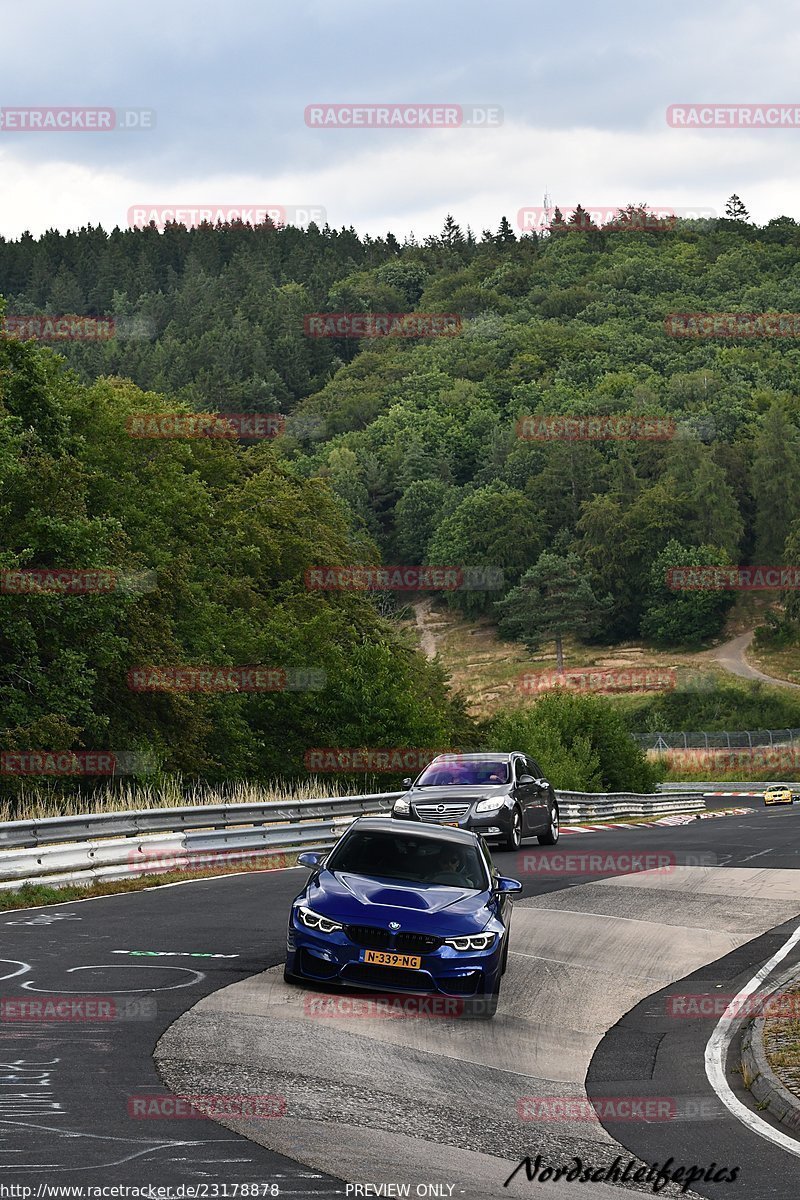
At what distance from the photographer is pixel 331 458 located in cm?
18025

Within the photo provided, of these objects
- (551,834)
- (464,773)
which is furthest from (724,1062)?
(551,834)

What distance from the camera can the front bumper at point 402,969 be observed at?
1117cm

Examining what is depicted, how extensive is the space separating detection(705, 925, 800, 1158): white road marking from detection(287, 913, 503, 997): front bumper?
1709 millimetres

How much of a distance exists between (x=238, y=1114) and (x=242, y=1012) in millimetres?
2843

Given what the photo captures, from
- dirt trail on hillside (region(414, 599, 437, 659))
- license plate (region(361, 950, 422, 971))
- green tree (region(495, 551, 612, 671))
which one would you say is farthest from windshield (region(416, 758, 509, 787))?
dirt trail on hillside (region(414, 599, 437, 659))

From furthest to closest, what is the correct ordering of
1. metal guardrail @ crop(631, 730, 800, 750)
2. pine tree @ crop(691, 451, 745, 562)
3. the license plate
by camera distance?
pine tree @ crop(691, 451, 745, 562) → metal guardrail @ crop(631, 730, 800, 750) → the license plate

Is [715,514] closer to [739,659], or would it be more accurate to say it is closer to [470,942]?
[739,659]

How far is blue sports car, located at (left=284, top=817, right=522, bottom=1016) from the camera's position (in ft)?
36.7

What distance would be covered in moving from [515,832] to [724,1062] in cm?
1566

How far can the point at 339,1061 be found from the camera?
9391 mm

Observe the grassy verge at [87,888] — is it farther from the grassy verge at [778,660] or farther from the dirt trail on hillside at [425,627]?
the dirt trail on hillside at [425,627]

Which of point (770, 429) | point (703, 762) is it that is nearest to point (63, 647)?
point (703, 762)

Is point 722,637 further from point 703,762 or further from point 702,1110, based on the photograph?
point 702,1110

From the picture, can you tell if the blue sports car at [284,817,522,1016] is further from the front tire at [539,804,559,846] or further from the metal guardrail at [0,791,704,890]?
the front tire at [539,804,559,846]
